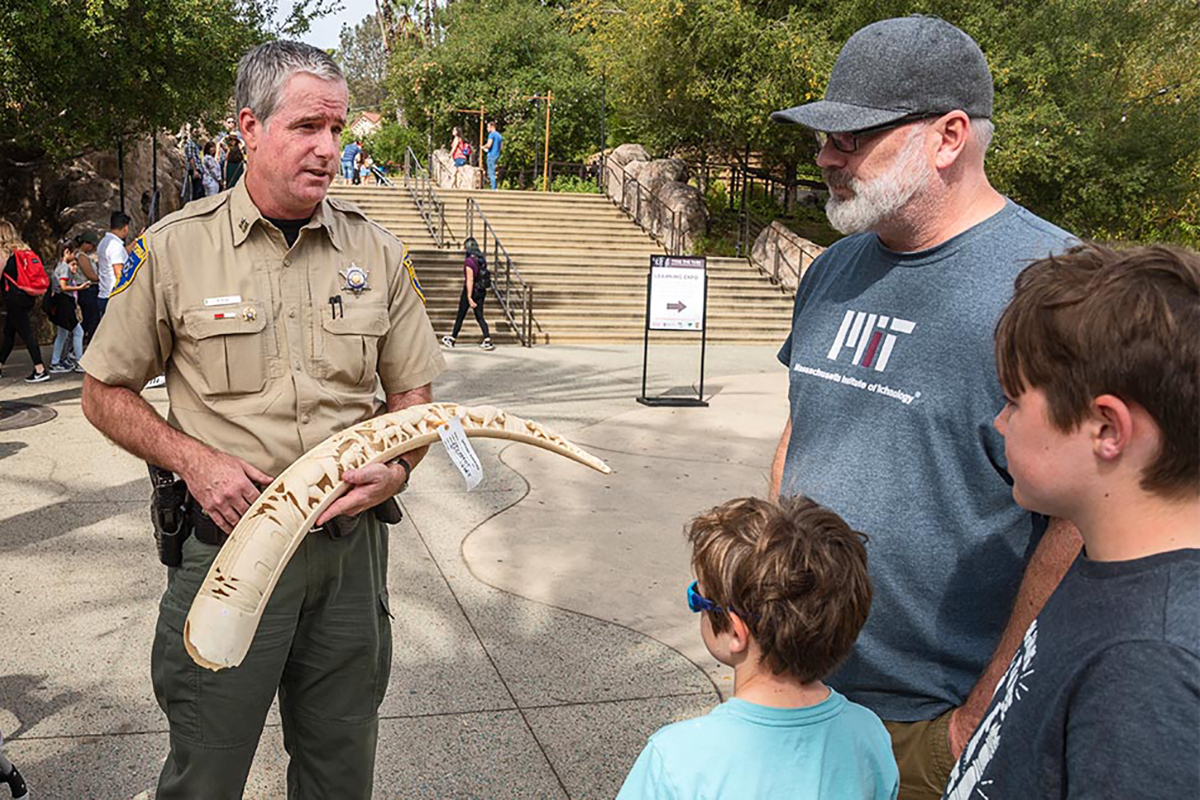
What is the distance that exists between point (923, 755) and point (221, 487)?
5.53ft

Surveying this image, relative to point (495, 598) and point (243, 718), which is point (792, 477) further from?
point (495, 598)

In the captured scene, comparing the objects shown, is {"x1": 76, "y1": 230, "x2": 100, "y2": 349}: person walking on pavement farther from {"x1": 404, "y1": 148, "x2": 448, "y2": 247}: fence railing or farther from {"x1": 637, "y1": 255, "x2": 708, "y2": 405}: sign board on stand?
{"x1": 404, "y1": 148, "x2": 448, "y2": 247}: fence railing

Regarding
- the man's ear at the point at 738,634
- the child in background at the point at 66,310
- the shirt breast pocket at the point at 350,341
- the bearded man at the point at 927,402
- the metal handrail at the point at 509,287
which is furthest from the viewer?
the metal handrail at the point at 509,287

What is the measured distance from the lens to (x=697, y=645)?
16.0 ft

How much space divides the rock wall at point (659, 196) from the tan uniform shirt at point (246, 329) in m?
19.8

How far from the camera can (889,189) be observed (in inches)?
81.8

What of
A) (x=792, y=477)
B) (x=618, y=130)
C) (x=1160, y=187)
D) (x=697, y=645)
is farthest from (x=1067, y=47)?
(x=792, y=477)

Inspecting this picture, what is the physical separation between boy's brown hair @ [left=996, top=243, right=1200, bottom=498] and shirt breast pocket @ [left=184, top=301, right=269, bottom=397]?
74.5 inches

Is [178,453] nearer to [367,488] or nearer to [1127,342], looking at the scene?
[367,488]

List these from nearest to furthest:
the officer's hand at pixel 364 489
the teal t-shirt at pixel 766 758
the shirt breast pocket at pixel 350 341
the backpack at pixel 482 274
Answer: the teal t-shirt at pixel 766 758 → the officer's hand at pixel 364 489 → the shirt breast pocket at pixel 350 341 → the backpack at pixel 482 274

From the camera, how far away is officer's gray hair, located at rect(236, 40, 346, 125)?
2523mm

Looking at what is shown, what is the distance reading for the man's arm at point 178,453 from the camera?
2.41 m

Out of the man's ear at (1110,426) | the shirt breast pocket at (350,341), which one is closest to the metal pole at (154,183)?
the shirt breast pocket at (350,341)

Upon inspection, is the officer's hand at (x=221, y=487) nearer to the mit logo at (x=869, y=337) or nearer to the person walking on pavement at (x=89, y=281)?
the mit logo at (x=869, y=337)
